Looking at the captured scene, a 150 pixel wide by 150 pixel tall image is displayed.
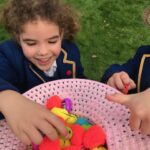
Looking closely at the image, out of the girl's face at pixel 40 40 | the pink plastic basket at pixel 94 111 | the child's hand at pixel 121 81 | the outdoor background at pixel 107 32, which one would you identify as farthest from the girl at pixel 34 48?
the outdoor background at pixel 107 32

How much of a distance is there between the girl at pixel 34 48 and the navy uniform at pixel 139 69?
180 millimetres

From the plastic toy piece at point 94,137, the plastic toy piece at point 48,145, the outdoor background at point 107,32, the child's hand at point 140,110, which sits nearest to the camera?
the child's hand at point 140,110

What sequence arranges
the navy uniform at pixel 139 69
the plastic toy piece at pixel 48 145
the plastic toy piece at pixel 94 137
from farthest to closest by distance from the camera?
the navy uniform at pixel 139 69 < the plastic toy piece at pixel 94 137 < the plastic toy piece at pixel 48 145

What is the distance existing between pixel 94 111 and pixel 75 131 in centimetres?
9

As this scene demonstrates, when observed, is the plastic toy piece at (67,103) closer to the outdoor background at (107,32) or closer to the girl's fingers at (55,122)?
the girl's fingers at (55,122)

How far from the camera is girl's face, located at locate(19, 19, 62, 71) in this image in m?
1.12

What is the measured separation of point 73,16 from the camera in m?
1.37

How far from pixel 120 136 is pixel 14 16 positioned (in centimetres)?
55

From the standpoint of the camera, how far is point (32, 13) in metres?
1.14

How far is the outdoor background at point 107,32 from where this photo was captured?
6.11 feet

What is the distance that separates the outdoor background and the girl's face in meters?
0.62

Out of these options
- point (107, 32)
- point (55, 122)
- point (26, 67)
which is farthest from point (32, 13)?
point (107, 32)

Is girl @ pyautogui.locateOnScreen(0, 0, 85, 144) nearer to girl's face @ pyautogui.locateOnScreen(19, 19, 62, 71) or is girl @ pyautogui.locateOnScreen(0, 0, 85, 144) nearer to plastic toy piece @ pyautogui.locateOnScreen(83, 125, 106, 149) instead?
girl's face @ pyautogui.locateOnScreen(19, 19, 62, 71)

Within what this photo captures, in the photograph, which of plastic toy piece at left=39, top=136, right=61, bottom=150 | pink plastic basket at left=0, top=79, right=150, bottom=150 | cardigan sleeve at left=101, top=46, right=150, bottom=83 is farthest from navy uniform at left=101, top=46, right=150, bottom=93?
plastic toy piece at left=39, top=136, right=61, bottom=150
